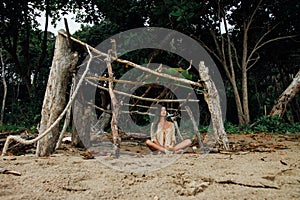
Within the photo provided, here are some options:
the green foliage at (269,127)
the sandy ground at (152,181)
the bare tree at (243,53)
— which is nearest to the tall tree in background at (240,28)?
the bare tree at (243,53)

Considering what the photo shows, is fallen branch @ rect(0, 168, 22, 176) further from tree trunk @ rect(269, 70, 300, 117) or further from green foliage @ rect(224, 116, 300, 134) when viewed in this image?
tree trunk @ rect(269, 70, 300, 117)

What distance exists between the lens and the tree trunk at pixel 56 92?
2.75 meters

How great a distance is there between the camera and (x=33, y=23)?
33.2 feet

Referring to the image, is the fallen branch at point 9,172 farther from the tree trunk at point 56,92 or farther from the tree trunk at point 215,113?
the tree trunk at point 215,113

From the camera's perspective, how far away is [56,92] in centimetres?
279

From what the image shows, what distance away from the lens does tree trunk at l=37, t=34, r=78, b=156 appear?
2748mm

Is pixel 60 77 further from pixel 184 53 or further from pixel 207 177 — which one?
pixel 184 53

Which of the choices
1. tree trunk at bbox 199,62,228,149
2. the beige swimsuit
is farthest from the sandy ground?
the beige swimsuit

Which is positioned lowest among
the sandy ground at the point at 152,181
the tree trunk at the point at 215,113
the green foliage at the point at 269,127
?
the green foliage at the point at 269,127

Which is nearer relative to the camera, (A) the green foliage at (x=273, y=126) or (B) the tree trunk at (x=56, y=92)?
(B) the tree trunk at (x=56, y=92)

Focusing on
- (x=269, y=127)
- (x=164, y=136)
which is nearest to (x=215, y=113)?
(x=164, y=136)

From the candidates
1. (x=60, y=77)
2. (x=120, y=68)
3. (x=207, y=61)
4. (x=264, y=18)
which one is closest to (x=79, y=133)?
(x=60, y=77)

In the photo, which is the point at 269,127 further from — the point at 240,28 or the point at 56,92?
the point at 56,92

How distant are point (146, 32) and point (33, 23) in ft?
16.7
